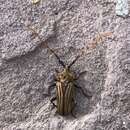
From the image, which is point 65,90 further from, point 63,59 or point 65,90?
point 63,59

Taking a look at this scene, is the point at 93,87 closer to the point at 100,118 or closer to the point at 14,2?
the point at 100,118

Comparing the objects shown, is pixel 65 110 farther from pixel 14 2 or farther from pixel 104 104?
pixel 14 2

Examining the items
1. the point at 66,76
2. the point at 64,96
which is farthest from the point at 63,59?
A: the point at 64,96

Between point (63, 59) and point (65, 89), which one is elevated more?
point (63, 59)

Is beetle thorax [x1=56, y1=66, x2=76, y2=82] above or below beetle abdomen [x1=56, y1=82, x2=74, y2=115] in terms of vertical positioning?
above

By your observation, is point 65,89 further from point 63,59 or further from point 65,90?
point 63,59

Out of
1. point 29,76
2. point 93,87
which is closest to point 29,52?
point 29,76

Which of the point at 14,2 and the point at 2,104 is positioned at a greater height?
the point at 14,2

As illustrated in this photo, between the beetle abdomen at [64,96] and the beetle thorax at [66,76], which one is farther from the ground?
the beetle thorax at [66,76]
